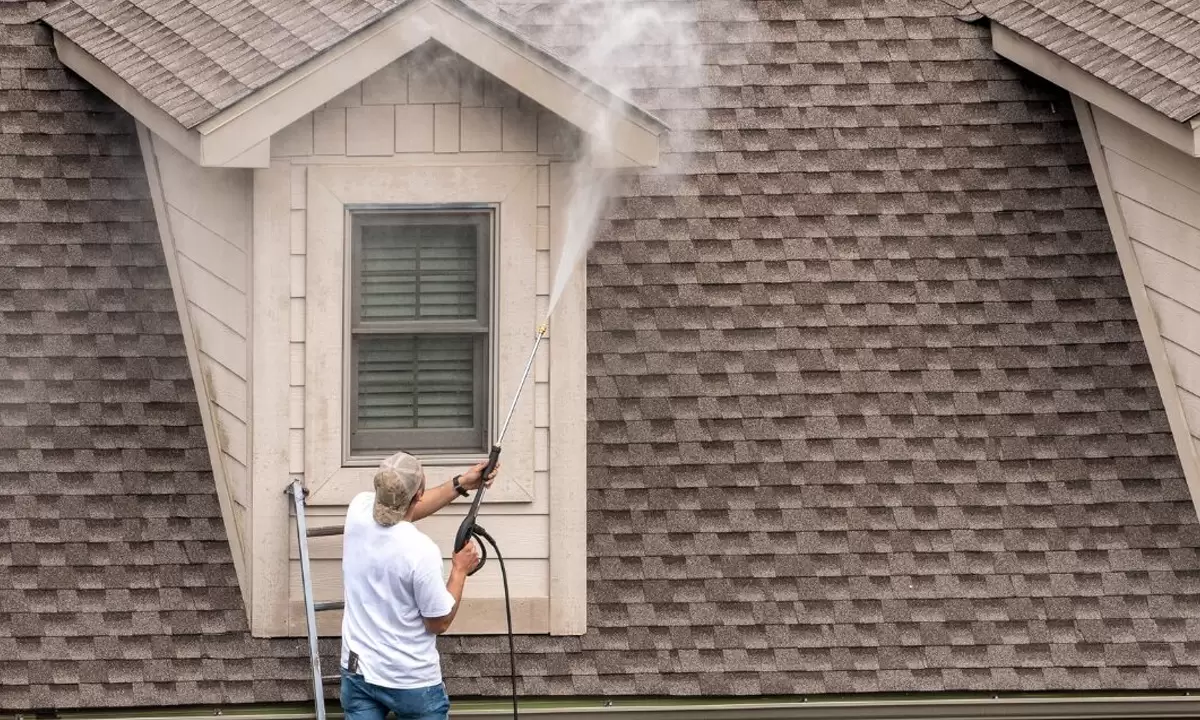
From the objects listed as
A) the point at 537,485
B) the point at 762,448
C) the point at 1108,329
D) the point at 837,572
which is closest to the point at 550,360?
the point at 537,485

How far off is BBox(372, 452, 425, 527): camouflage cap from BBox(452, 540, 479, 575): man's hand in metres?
0.29

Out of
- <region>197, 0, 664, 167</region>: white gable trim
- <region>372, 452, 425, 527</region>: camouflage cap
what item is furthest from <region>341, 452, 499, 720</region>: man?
<region>197, 0, 664, 167</region>: white gable trim

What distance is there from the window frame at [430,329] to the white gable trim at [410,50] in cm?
52

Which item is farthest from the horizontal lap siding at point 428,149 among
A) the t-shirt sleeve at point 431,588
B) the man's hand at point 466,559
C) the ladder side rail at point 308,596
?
the t-shirt sleeve at point 431,588

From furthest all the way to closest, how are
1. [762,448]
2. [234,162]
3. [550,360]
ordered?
1. [762,448]
2. [550,360]
3. [234,162]

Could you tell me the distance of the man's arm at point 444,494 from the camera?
21.7ft

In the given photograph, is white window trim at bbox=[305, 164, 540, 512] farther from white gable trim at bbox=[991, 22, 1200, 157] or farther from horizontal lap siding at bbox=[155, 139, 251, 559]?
white gable trim at bbox=[991, 22, 1200, 157]

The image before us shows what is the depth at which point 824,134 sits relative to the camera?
25.0 ft

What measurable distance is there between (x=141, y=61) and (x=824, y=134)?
9.36 ft

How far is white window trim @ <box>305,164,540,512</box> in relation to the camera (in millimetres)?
6844

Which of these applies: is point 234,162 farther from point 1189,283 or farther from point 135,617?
point 1189,283

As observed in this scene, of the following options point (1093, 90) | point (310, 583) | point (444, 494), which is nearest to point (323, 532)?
point (310, 583)

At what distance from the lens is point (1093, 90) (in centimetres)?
722

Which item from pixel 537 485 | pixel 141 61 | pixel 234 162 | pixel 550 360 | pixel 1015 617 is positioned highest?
pixel 141 61
